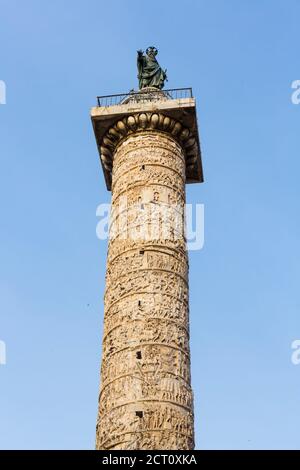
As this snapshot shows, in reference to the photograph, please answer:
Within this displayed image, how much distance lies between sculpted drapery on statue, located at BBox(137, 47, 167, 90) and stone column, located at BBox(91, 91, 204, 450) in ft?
4.25

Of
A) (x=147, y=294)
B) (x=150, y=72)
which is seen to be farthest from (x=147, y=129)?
(x=147, y=294)

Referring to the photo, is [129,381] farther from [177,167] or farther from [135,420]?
[177,167]

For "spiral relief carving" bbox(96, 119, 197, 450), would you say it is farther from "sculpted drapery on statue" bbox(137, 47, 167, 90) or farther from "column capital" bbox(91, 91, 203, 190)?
"sculpted drapery on statue" bbox(137, 47, 167, 90)

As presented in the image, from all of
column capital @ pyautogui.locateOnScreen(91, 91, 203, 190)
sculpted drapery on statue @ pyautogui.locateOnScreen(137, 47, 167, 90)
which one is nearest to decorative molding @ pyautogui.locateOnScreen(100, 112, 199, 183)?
column capital @ pyautogui.locateOnScreen(91, 91, 203, 190)

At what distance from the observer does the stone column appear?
793cm

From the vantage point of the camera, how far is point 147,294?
8766mm

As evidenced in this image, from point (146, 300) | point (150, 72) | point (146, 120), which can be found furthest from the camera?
point (150, 72)

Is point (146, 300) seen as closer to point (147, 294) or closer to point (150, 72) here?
point (147, 294)

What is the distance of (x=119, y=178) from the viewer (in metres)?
10.1

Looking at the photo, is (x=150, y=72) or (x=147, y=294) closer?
(x=147, y=294)

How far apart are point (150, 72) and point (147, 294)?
4501mm

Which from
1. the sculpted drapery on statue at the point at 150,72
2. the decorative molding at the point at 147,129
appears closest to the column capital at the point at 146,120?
the decorative molding at the point at 147,129

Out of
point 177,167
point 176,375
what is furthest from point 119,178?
point 176,375

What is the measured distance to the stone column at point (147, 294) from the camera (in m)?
7.93
